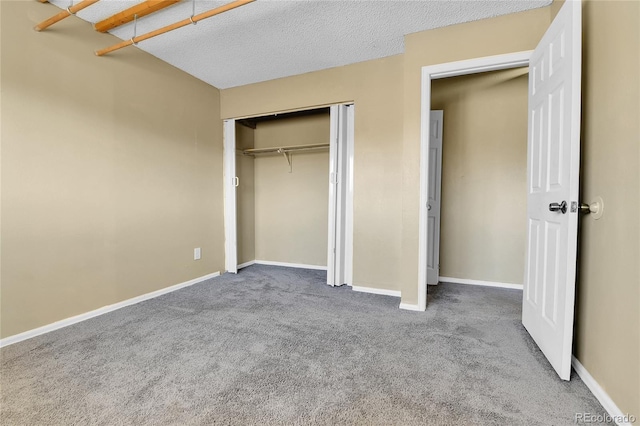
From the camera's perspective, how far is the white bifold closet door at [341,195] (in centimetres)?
325

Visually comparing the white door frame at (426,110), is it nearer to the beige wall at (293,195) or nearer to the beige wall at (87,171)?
the beige wall at (293,195)

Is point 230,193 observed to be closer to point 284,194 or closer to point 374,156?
point 284,194

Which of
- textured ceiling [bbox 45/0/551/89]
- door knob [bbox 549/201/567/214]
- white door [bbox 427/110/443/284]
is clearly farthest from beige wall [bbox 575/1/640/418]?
white door [bbox 427/110/443/284]

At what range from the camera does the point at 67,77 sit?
2195 mm

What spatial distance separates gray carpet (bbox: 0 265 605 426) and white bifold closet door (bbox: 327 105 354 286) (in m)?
0.77

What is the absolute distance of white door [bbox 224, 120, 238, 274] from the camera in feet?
12.2

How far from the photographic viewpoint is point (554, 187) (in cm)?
167

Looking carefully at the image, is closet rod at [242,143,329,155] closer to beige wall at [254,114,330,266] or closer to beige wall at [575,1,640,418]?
beige wall at [254,114,330,266]

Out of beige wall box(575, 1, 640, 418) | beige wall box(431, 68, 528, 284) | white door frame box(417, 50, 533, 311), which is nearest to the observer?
beige wall box(575, 1, 640, 418)

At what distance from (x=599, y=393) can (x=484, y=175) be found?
95.5 inches

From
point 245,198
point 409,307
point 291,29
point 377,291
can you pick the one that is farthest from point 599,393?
point 245,198

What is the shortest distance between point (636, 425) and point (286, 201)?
3.77 meters

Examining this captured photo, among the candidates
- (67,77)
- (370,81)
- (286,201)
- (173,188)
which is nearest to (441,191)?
(370,81)

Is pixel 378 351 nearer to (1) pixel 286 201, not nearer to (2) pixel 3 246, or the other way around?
(2) pixel 3 246
